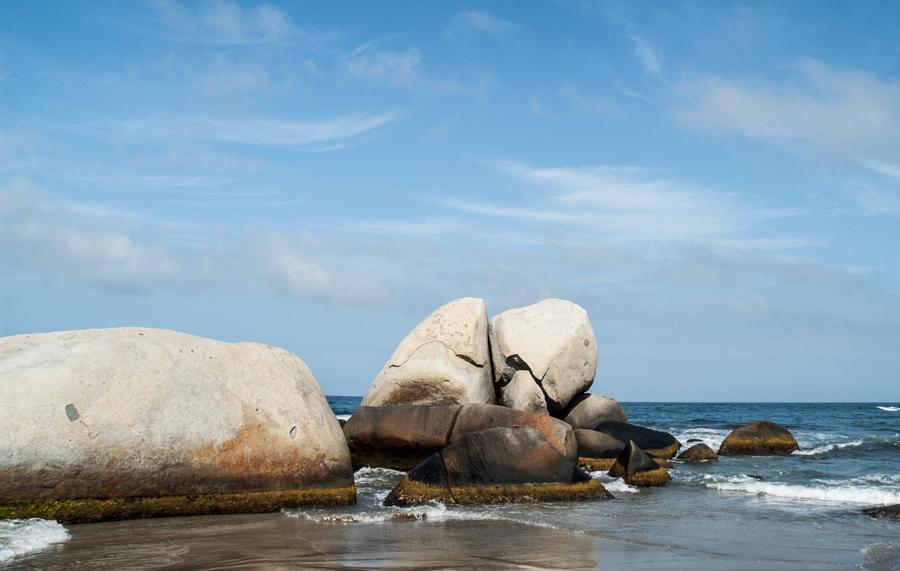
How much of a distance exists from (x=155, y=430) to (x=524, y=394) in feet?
35.9

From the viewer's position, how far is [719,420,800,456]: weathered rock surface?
2217 cm

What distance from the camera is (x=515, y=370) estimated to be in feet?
65.1

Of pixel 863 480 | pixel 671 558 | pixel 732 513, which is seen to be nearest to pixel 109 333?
pixel 671 558

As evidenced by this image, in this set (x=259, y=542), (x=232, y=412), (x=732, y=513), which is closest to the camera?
(x=259, y=542)

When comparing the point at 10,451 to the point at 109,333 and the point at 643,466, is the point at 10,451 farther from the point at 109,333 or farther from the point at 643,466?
the point at 643,466

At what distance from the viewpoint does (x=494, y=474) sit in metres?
11.6

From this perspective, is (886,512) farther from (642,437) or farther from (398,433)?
(642,437)

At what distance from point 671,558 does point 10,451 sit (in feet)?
22.5

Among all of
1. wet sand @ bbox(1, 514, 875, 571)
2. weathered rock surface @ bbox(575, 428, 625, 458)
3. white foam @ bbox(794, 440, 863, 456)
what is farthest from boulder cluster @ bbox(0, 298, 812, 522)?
white foam @ bbox(794, 440, 863, 456)

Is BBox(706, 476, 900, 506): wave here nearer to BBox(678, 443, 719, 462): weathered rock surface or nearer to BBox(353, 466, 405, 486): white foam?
BBox(678, 443, 719, 462): weathered rock surface

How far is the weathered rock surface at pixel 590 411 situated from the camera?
67.6ft

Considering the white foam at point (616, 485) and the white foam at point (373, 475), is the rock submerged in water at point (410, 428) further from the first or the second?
the white foam at point (616, 485)

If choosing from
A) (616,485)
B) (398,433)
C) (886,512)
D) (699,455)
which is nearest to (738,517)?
(886,512)

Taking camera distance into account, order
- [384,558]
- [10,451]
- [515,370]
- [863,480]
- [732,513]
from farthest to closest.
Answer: [515,370] → [863,480] → [732,513] → [10,451] → [384,558]
